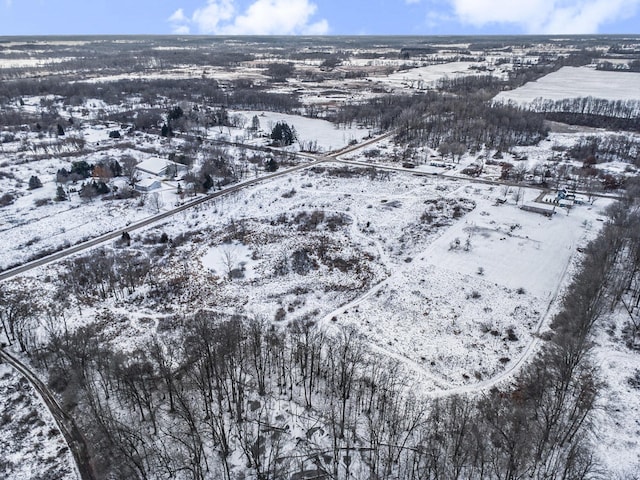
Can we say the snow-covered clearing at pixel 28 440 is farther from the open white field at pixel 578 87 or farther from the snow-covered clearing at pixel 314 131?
the open white field at pixel 578 87

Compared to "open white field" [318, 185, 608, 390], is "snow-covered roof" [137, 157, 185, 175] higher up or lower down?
higher up

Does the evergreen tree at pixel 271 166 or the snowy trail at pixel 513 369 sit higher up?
the evergreen tree at pixel 271 166

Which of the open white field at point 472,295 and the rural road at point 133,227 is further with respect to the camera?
the rural road at point 133,227

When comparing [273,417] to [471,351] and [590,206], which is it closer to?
[471,351]

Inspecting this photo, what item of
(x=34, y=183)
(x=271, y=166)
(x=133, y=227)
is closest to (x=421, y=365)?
(x=133, y=227)

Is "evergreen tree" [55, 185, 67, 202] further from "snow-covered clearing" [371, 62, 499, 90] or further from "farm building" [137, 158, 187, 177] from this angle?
"snow-covered clearing" [371, 62, 499, 90]

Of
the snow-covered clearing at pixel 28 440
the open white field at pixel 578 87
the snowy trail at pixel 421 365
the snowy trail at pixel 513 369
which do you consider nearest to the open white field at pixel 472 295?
the snowy trail at pixel 421 365

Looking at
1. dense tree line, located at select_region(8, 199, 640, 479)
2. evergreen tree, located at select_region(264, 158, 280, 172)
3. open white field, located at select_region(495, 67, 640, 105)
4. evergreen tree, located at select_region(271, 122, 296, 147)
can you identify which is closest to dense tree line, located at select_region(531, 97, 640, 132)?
open white field, located at select_region(495, 67, 640, 105)

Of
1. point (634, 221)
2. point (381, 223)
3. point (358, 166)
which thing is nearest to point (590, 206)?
point (634, 221)
